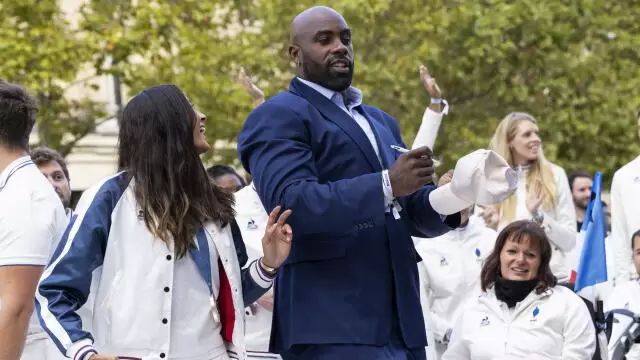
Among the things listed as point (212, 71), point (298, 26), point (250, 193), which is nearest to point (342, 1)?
point (212, 71)

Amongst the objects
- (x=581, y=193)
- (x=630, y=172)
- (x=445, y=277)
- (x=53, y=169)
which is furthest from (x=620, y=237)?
(x=581, y=193)

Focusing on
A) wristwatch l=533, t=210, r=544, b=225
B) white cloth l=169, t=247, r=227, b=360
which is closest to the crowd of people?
white cloth l=169, t=247, r=227, b=360

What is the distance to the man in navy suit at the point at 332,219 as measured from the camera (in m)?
5.84

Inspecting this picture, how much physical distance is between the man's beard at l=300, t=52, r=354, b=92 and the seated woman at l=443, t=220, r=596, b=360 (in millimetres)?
3469

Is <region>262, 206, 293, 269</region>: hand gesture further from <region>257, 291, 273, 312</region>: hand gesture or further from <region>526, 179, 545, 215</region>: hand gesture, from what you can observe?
<region>526, 179, 545, 215</region>: hand gesture

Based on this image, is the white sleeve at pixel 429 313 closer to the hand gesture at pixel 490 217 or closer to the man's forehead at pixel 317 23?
the hand gesture at pixel 490 217

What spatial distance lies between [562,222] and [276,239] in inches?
250

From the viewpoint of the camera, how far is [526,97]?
22219mm

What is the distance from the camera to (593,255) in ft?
36.2

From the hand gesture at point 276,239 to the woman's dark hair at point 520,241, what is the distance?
4013 mm

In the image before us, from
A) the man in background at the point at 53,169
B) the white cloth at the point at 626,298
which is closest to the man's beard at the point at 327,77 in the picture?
the man in background at the point at 53,169

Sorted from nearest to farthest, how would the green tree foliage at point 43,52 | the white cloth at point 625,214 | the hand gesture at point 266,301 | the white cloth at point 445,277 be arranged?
1. the hand gesture at point 266,301
2. the white cloth at point 445,277
3. the white cloth at point 625,214
4. the green tree foliage at point 43,52

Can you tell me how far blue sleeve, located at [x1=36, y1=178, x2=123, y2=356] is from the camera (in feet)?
18.2

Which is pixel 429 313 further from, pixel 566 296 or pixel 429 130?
pixel 429 130
